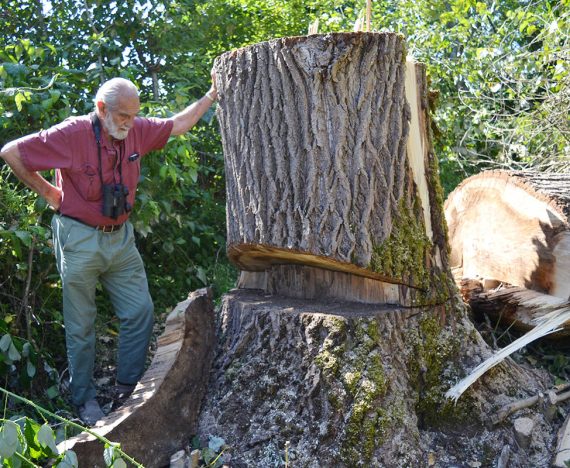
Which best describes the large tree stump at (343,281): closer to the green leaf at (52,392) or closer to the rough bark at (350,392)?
the rough bark at (350,392)

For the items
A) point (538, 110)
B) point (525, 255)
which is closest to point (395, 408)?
point (525, 255)

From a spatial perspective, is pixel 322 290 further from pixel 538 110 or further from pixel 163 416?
pixel 538 110

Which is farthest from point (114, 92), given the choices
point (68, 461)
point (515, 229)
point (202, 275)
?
point (515, 229)

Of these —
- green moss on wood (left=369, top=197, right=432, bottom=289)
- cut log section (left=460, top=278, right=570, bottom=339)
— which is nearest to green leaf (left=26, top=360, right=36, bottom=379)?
green moss on wood (left=369, top=197, right=432, bottom=289)

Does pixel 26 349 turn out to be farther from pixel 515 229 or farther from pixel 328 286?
pixel 515 229

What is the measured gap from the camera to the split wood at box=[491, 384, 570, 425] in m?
3.39

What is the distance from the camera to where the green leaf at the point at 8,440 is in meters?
2.22

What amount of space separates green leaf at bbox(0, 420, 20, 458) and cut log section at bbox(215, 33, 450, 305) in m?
1.54

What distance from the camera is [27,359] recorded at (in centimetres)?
375

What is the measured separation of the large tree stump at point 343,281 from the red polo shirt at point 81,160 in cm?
55

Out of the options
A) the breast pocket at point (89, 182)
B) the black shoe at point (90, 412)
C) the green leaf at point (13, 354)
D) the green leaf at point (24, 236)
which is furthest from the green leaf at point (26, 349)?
the breast pocket at point (89, 182)

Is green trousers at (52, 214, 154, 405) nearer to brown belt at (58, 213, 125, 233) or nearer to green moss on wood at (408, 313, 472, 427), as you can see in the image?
brown belt at (58, 213, 125, 233)

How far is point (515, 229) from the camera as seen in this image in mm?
4328

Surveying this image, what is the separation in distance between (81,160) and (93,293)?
0.69 metres
